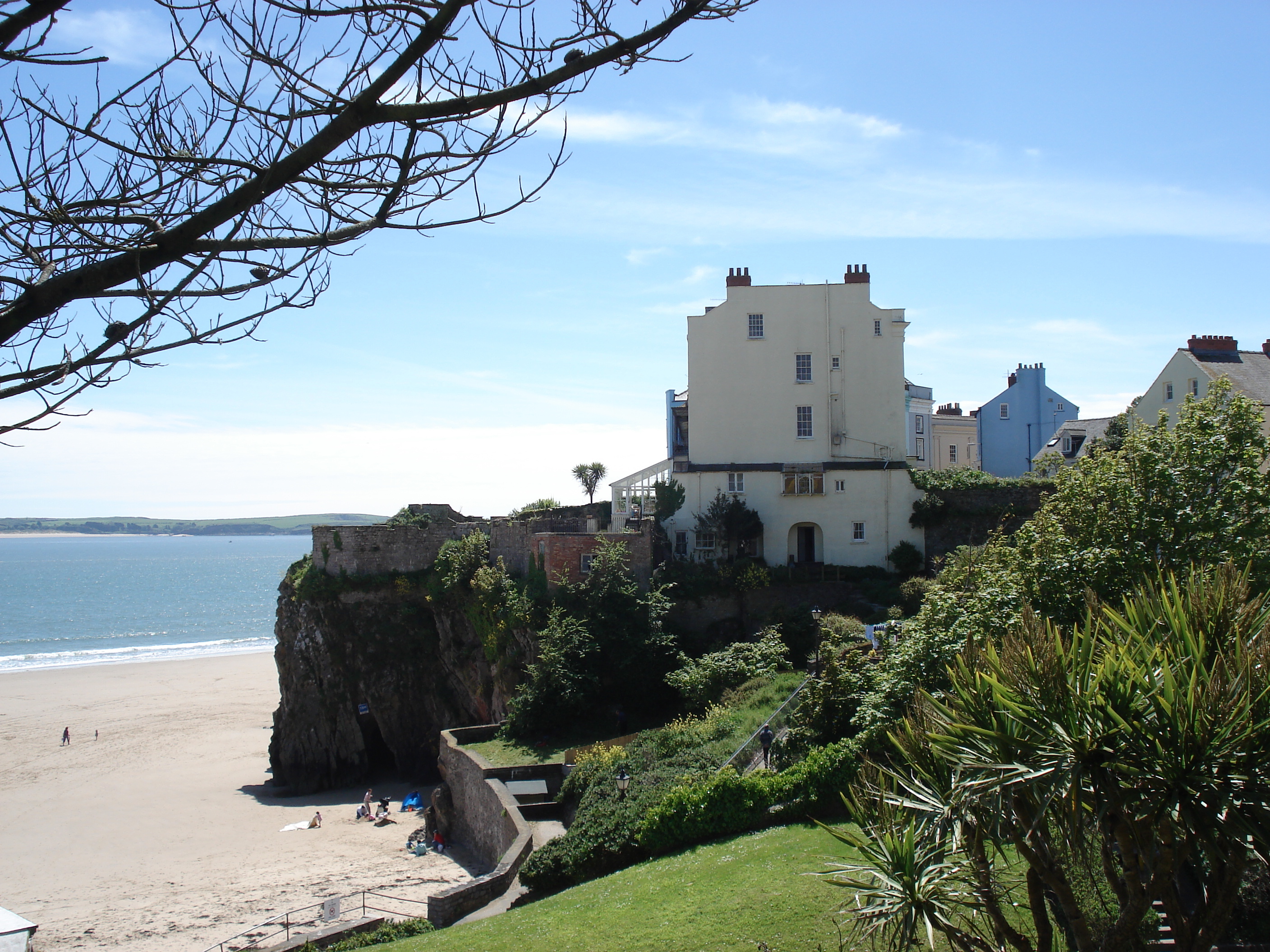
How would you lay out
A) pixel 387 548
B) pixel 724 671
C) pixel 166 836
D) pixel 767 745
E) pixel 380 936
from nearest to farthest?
pixel 380 936, pixel 767 745, pixel 724 671, pixel 166 836, pixel 387 548

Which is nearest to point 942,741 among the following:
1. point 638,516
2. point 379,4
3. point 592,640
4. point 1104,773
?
point 1104,773

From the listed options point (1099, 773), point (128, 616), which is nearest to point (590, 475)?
point (1099, 773)

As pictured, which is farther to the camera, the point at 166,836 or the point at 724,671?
the point at 166,836

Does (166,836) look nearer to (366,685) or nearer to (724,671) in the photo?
(366,685)

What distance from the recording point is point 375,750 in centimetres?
3625

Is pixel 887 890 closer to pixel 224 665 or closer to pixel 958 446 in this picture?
pixel 958 446

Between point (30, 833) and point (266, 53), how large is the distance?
111 feet

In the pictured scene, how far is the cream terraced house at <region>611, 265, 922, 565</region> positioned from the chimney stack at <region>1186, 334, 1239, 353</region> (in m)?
11.9

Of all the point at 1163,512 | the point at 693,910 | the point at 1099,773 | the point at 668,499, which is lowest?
the point at 693,910

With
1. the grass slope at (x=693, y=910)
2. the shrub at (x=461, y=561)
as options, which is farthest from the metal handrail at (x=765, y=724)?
the shrub at (x=461, y=561)

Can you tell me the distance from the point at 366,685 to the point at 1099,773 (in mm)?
32743

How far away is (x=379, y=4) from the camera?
12.9ft

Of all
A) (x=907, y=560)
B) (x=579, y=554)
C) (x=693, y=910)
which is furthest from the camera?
(x=907, y=560)

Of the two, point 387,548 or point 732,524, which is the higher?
point 732,524
